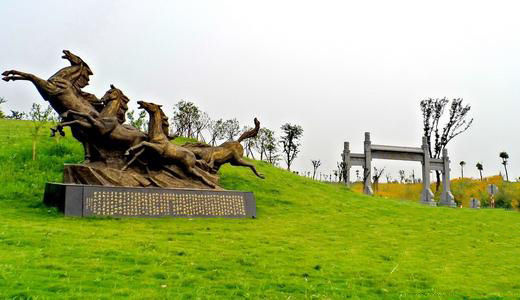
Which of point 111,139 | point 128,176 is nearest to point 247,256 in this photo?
point 128,176

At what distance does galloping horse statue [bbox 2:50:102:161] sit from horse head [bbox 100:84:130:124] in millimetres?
278

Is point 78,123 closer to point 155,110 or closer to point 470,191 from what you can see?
point 155,110

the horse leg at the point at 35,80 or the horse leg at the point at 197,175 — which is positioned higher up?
the horse leg at the point at 35,80

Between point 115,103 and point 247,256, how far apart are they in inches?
262

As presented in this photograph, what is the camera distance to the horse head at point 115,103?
36.8ft

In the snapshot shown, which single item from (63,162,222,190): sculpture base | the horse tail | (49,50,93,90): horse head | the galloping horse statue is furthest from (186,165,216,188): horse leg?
(49,50,93,90): horse head

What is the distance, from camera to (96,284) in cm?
450

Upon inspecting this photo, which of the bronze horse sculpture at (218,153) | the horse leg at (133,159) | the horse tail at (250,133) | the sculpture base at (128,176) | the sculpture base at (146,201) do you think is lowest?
the sculpture base at (146,201)

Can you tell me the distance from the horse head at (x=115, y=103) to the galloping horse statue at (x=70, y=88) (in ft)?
0.91

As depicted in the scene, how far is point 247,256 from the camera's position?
650 cm

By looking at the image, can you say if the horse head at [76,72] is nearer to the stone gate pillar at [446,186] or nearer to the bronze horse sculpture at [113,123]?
the bronze horse sculpture at [113,123]

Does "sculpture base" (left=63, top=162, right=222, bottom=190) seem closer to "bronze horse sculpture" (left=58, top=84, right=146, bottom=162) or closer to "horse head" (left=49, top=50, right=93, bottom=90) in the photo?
"bronze horse sculpture" (left=58, top=84, right=146, bottom=162)

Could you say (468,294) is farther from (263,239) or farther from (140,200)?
(140,200)

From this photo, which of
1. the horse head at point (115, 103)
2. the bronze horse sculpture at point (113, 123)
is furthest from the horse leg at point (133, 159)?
the horse head at point (115, 103)
